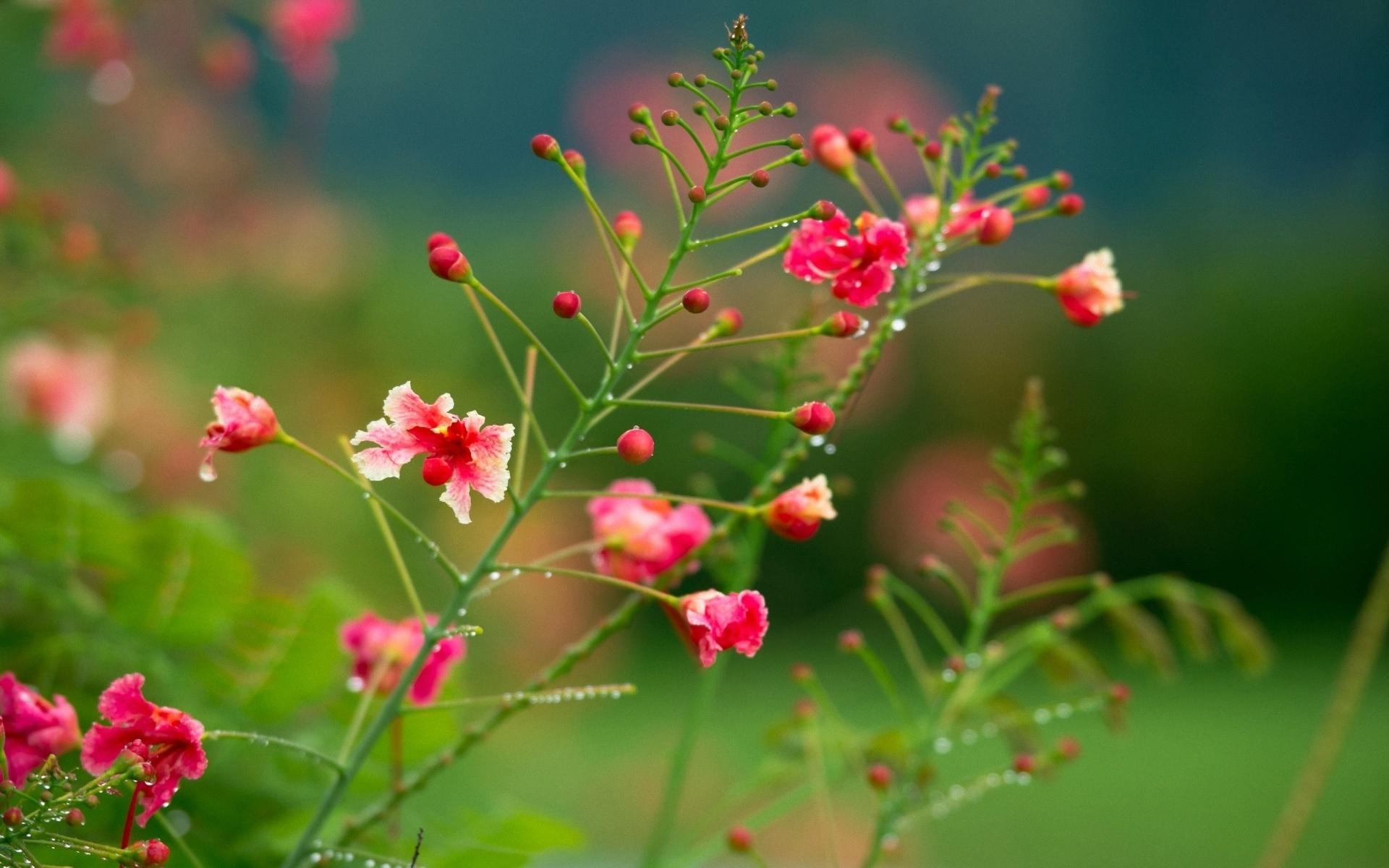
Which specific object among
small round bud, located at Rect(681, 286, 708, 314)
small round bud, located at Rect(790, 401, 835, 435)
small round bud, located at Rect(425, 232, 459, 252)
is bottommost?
small round bud, located at Rect(790, 401, 835, 435)

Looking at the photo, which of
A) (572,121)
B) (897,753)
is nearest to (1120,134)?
(572,121)

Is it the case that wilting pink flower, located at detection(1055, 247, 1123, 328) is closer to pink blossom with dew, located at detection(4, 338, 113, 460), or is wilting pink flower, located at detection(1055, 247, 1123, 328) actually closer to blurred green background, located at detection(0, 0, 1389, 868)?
A: blurred green background, located at detection(0, 0, 1389, 868)

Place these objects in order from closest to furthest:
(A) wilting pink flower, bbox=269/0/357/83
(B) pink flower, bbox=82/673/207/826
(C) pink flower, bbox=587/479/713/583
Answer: (B) pink flower, bbox=82/673/207/826 → (C) pink flower, bbox=587/479/713/583 → (A) wilting pink flower, bbox=269/0/357/83

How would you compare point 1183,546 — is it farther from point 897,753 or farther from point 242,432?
point 242,432

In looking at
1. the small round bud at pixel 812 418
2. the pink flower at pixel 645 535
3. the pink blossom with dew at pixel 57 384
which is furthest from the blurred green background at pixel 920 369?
the small round bud at pixel 812 418

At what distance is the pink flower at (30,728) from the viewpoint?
40cm

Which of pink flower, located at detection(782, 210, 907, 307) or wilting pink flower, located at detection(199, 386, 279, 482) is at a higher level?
pink flower, located at detection(782, 210, 907, 307)

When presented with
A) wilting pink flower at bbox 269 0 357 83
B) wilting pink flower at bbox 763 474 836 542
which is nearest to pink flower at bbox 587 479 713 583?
wilting pink flower at bbox 763 474 836 542

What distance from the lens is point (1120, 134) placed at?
16.9 feet

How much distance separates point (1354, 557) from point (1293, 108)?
7.91 ft

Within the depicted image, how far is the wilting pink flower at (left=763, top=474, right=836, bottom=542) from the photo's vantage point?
42 centimetres

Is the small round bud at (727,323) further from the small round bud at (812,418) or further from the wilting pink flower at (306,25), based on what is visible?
the wilting pink flower at (306,25)

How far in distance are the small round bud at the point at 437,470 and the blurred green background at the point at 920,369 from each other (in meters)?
0.24

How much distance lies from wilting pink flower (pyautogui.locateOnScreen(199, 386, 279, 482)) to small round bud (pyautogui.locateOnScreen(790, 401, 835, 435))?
0.15 m
